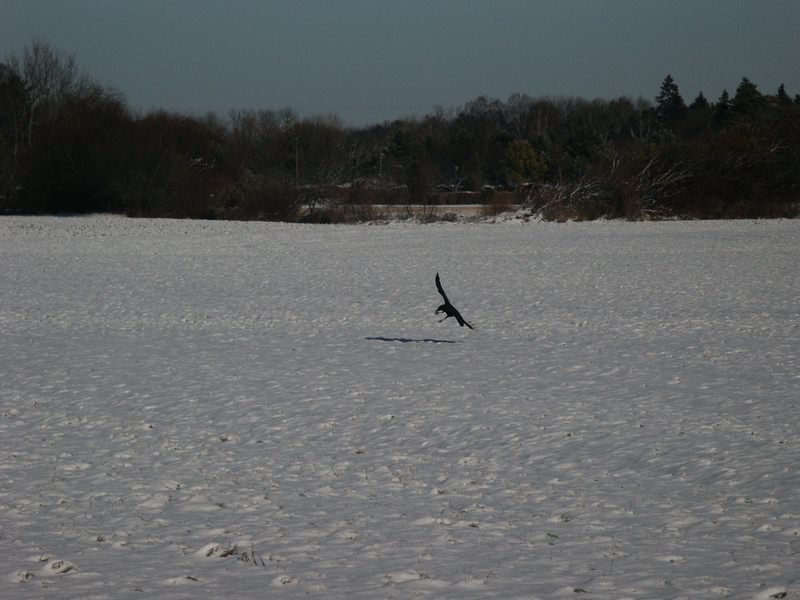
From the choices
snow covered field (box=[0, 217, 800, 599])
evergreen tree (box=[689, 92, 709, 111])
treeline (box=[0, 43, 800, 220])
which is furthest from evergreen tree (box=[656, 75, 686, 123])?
snow covered field (box=[0, 217, 800, 599])

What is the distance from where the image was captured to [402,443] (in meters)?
10.3

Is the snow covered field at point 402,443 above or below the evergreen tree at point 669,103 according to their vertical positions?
below

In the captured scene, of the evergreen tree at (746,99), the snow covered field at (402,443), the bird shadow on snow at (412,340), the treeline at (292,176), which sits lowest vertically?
the snow covered field at (402,443)

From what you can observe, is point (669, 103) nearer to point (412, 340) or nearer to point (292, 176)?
point (292, 176)

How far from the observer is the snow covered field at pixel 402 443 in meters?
6.66

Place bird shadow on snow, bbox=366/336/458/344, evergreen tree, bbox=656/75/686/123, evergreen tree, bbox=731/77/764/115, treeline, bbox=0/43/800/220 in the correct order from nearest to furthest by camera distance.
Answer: bird shadow on snow, bbox=366/336/458/344
treeline, bbox=0/43/800/220
evergreen tree, bbox=731/77/764/115
evergreen tree, bbox=656/75/686/123

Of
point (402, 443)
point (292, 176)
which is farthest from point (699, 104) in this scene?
point (402, 443)

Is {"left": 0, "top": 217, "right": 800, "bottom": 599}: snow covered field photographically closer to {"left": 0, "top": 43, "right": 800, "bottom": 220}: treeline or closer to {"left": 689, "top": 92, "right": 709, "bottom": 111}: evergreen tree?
{"left": 0, "top": 43, "right": 800, "bottom": 220}: treeline

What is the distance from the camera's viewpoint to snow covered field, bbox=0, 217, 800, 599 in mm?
6664

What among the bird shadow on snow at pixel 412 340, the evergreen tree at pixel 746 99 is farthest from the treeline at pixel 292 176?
the bird shadow on snow at pixel 412 340

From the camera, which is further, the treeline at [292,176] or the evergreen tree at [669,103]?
the evergreen tree at [669,103]

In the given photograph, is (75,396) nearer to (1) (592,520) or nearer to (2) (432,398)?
Answer: (2) (432,398)

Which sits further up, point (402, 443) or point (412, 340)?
point (412, 340)

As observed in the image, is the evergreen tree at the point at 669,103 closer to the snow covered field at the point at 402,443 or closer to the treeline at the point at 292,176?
the treeline at the point at 292,176
